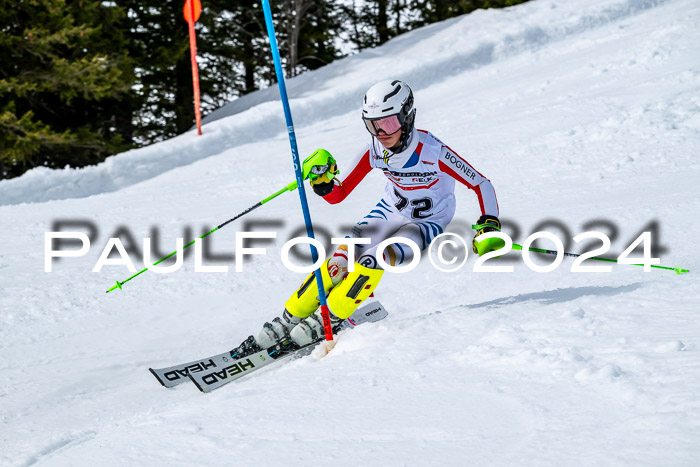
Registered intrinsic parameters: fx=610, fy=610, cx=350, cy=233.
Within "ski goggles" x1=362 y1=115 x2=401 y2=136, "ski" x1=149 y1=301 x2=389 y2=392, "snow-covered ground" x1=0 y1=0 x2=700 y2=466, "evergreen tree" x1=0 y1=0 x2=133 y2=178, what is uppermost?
"evergreen tree" x1=0 y1=0 x2=133 y2=178

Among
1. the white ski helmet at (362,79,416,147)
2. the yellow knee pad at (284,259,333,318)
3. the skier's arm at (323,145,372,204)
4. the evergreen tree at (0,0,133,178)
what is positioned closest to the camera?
the white ski helmet at (362,79,416,147)

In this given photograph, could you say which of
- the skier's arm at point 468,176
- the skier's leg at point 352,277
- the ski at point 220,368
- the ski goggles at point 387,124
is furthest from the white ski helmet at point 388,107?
the ski at point 220,368

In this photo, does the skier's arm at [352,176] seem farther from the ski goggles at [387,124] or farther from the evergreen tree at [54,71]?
the evergreen tree at [54,71]

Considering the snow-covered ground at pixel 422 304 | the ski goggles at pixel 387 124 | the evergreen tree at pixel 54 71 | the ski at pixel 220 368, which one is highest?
the evergreen tree at pixel 54 71

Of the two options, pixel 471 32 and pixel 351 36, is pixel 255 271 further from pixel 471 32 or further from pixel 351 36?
pixel 351 36

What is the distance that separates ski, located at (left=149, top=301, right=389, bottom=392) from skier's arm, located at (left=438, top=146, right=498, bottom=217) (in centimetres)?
157

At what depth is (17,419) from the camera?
12.8ft

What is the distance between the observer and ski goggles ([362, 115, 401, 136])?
4148mm

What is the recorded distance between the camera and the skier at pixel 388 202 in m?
4.19

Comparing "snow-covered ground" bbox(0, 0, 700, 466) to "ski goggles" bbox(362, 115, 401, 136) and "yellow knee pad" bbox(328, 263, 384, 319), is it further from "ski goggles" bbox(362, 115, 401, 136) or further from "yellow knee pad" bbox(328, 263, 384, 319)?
"ski goggles" bbox(362, 115, 401, 136)

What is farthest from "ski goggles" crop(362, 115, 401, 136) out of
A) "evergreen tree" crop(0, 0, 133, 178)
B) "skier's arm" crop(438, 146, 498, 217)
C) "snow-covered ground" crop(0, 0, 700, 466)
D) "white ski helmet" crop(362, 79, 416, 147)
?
"evergreen tree" crop(0, 0, 133, 178)

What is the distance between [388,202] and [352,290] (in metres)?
0.90

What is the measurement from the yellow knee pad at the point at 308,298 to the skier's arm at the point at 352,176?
0.55 meters

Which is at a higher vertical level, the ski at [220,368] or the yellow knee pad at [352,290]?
the yellow knee pad at [352,290]
